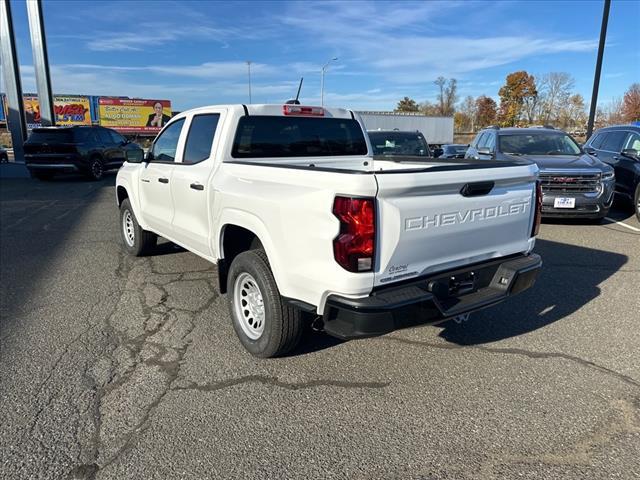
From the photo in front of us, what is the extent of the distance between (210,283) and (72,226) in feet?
15.8

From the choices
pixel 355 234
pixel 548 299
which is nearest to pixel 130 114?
pixel 548 299

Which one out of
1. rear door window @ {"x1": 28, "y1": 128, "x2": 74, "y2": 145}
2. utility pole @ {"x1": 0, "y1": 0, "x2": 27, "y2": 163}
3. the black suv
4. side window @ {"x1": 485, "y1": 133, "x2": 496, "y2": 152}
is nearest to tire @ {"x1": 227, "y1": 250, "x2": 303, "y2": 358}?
side window @ {"x1": 485, "y1": 133, "x2": 496, "y2": 152}

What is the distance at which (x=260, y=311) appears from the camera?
3561 millimetres

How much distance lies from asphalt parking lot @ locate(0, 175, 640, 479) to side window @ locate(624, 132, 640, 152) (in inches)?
211

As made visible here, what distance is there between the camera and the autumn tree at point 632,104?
43719 mm

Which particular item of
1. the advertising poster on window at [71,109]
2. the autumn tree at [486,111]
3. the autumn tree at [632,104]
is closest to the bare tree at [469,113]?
the autumn tree at [486,111]

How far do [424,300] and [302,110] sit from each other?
252 centimetres

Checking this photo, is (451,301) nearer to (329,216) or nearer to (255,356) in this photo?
(329,216)

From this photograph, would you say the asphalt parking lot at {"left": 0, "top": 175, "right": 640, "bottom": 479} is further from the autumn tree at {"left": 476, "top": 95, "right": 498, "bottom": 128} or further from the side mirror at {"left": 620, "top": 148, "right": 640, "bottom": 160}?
the autumn tree at {"left": 476, "top": 95, "right": 498, "bottom": 128}

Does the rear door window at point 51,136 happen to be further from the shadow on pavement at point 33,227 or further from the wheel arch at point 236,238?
the wheel arch at point 236,238

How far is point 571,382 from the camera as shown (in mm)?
3191

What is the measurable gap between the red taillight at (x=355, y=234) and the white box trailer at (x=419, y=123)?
39524 mm

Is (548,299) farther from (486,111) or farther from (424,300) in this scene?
(486,111)

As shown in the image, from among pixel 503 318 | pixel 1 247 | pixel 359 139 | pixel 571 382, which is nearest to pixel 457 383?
pixel 571 382
